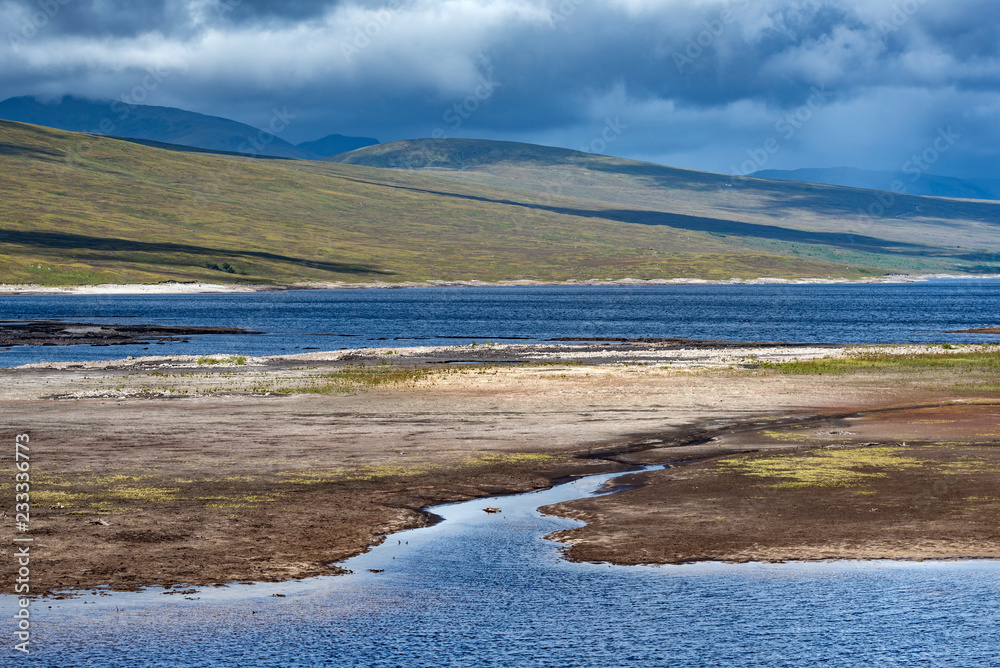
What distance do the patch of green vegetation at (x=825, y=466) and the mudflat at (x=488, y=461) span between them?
127mm

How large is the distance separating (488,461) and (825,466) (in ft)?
35.3

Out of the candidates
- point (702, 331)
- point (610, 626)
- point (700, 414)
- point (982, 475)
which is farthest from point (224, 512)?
point (702, 331)

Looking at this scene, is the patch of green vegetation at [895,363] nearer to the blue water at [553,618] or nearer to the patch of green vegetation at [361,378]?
the patch of green vegetation at [361,378]

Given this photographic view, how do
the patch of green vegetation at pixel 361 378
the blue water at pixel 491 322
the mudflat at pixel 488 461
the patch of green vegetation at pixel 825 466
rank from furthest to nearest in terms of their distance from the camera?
the blue water at pixel 491 322, the patch of green vegetation at pixel 361 378, the patch of green vegetation at pixel 825 466, the mudflat at pixel 488 461

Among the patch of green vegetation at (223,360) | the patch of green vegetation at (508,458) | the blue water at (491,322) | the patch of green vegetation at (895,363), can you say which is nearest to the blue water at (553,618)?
the patch of green vegetation at (508,458)

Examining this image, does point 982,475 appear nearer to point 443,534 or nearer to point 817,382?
point 443,534

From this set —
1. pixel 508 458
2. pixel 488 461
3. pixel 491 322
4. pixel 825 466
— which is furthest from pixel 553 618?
pixel 491 322

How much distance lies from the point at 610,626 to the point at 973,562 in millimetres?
8556

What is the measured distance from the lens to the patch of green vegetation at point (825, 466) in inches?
1094

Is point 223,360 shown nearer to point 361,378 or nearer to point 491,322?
point 361,378

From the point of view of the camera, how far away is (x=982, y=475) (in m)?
27.7

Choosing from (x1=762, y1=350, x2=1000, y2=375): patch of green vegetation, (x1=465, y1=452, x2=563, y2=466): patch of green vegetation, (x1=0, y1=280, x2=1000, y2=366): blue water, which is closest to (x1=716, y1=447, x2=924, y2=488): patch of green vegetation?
(x1=465, y1=452, x2=563, y2=466): patch of green vegetation

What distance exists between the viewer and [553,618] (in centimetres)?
1755

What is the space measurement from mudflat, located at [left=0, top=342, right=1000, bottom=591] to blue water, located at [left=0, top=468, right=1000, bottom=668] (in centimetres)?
129
